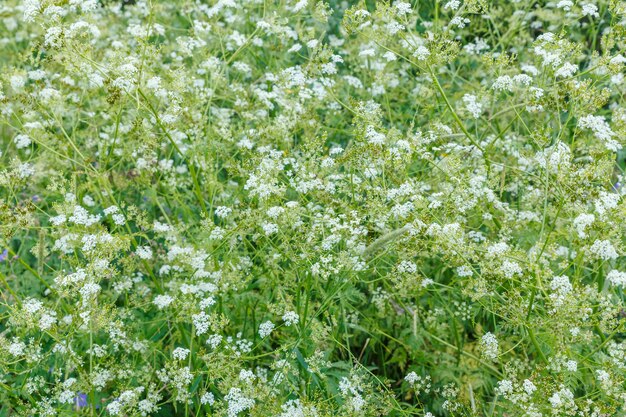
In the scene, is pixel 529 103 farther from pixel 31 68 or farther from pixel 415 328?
pixel 31 68

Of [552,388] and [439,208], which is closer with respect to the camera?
[552,388]

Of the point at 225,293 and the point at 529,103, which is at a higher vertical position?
the point at 529,103

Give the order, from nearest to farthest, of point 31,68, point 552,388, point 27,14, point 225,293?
point 552,388
point 27,14
point 225,293
point 31,68

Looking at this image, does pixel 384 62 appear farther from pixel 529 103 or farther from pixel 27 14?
pixel 27 14

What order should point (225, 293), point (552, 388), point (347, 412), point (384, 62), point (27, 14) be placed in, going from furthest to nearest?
point (384, 62)
point (225, 293)
point (27, 14)
point (347, 412)
point (552, 388)

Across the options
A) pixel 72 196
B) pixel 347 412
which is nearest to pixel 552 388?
pixel 347 412

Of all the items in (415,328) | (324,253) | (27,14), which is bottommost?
(415,328)

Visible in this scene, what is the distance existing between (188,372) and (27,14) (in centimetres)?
228

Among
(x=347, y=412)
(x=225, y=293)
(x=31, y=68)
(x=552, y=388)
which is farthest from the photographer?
(x=31, y=68)

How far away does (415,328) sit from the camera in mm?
4520

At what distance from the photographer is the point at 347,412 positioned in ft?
12.6

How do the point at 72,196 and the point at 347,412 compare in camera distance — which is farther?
the point at 72,196

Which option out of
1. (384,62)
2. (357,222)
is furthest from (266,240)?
(384,62)

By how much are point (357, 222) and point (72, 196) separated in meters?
1.85
